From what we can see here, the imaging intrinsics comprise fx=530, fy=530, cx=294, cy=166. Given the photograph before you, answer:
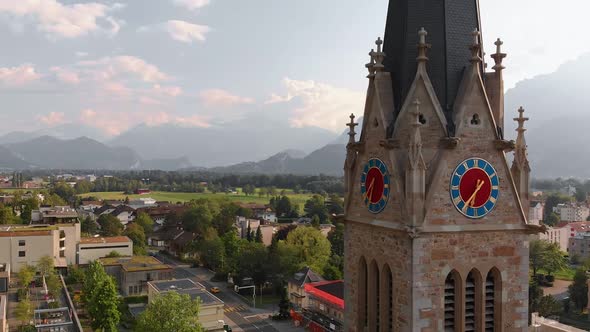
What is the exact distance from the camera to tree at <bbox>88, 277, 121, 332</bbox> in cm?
6266

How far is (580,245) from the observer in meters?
136

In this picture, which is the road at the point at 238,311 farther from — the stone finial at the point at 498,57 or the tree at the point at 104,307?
the stone finial at the point at 498,57

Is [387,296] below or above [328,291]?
above

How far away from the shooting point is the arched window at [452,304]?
1880 cm

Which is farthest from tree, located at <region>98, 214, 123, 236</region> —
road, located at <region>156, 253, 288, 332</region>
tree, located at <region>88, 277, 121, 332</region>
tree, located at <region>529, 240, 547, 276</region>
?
tree, located at <region>529, 240, 547, 276</region>

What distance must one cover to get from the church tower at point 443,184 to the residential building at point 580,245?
5119 inches

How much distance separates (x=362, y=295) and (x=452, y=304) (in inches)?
149

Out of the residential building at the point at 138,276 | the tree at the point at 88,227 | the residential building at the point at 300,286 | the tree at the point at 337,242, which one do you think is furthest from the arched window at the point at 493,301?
the tree at the point at 88,227

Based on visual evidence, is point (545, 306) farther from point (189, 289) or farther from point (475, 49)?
point (475, 49)

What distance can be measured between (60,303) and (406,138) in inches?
2761

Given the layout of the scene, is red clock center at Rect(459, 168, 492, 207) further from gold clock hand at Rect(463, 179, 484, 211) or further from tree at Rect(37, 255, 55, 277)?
tree at Rect(37, 255, 55, 277)

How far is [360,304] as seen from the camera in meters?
21.4

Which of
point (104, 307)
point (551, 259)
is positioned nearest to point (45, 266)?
point (104, 307)

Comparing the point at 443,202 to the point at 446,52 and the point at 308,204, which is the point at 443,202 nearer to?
the point at 446,52
